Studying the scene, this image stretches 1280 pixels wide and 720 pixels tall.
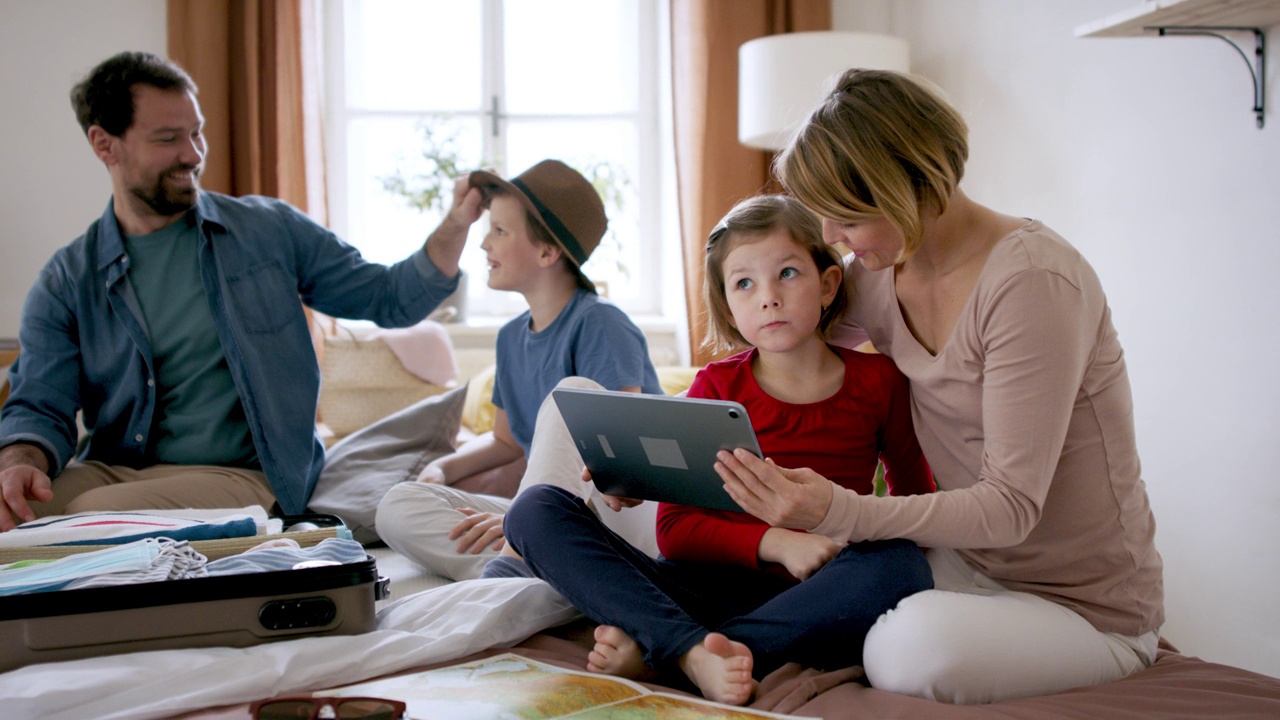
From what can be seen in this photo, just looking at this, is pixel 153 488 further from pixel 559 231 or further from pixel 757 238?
pixel 757 238

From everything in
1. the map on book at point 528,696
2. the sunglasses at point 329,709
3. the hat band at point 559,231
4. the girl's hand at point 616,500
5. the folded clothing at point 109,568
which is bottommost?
the map on book at point 528,696

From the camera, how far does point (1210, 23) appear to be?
186cm

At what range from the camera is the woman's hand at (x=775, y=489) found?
107 cm

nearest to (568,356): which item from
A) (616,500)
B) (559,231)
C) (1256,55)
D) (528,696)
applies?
(559,231)

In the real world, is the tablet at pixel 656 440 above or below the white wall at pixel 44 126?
below

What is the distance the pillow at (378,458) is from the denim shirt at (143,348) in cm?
6

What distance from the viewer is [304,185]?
11.5 feet

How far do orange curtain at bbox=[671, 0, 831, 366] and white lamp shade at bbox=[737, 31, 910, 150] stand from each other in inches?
17.2

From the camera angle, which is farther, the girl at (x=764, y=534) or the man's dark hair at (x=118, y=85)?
the man's dark hair at (x=118, y=85)

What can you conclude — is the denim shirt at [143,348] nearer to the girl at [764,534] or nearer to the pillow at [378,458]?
the pillow at [378,458]

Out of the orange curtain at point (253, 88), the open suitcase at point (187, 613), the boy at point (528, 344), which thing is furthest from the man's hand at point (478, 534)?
the orange curtain at point (253, 88)

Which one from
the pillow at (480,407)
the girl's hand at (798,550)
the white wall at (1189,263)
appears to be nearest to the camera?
the girl's hand at (798,550)

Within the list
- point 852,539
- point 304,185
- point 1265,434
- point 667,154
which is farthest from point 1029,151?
point 304,185

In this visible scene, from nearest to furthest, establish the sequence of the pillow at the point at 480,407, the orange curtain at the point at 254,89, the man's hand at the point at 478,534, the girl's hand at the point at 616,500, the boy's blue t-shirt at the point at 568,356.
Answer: the girl's hand at the point at 616,500, the man's hand at the point at 478,534, the boy's blue t-shirt at the point at 568,356, the pillow at the point at 480,407, the orange curtain at the point at 254,89
